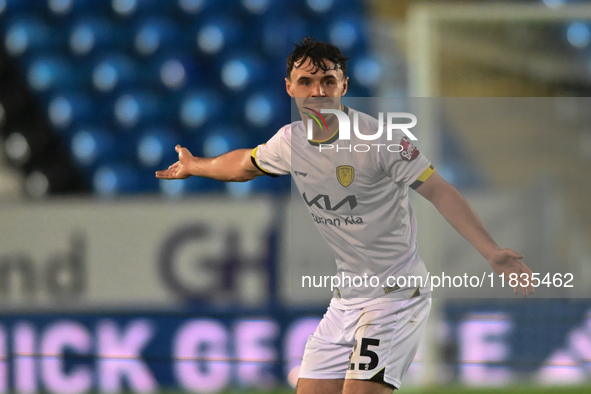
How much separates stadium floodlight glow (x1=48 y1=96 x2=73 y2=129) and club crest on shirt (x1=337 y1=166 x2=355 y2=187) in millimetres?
4956

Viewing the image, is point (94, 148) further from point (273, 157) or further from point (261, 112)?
point (273, 157)

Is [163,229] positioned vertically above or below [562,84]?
below

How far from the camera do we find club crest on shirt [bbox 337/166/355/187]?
2389 millimetres

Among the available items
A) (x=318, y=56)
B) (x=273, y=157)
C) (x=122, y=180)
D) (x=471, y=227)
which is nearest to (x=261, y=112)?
(x=122, y=180)

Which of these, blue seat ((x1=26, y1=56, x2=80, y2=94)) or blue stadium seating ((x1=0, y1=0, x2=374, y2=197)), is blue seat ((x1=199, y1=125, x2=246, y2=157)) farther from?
blue seat ((x1=26, y1=56, x2=80, y2=94))

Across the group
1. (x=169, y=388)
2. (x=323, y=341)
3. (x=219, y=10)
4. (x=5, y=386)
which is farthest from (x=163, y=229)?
(x=323, y=341)

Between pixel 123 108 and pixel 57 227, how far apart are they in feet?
5.33

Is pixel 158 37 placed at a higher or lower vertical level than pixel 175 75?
higher

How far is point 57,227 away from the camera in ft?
17.8

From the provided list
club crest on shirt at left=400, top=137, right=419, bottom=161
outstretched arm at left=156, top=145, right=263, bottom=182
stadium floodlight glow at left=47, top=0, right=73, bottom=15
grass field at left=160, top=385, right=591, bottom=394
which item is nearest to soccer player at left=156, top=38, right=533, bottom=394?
club crest on shirt at left=400, top=137, right=419, bottom=161

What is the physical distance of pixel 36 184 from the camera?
6691 millimetres

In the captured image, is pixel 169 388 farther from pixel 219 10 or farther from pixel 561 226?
pixel 219 10

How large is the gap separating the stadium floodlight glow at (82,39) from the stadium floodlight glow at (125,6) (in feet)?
1.12

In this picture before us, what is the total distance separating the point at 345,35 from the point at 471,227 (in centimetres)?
442
